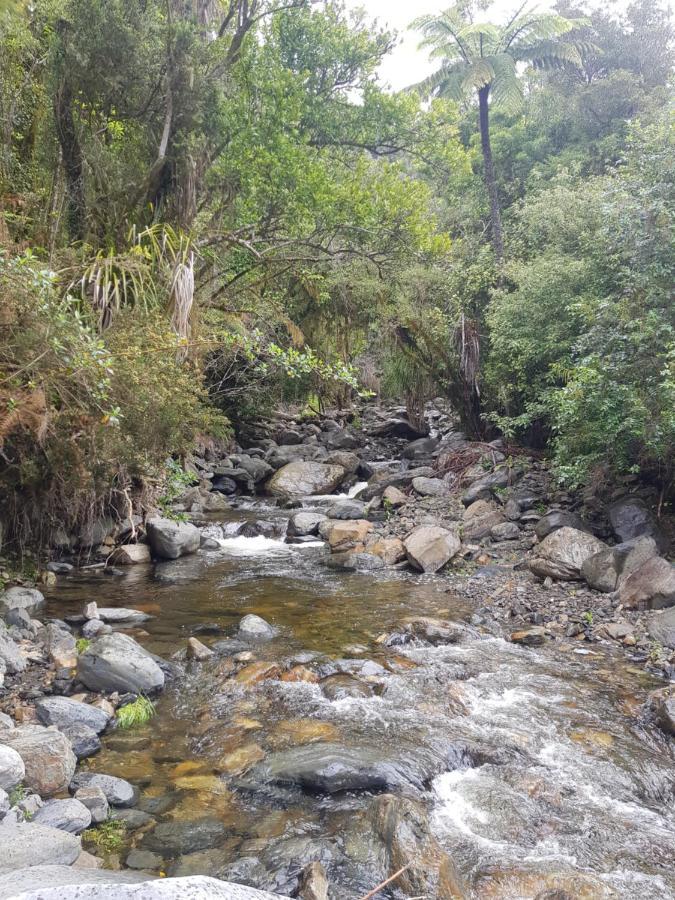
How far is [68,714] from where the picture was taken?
4832mm

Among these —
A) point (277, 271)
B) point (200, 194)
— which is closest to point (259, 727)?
point (200, 194)

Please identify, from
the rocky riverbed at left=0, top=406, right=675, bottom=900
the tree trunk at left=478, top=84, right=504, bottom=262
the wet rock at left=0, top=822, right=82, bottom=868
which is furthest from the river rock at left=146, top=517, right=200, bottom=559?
the tree trunk at left=478, top=84, right=504, bottom=262

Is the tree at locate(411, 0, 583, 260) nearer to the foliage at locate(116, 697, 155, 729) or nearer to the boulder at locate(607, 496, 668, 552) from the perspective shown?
the boulder at locate(607, 496, 668, 552)

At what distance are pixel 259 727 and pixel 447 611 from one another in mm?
3804

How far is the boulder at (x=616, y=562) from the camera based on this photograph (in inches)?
332

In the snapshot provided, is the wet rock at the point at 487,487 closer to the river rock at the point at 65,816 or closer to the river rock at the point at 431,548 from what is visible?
the river rock at the point at 431,548

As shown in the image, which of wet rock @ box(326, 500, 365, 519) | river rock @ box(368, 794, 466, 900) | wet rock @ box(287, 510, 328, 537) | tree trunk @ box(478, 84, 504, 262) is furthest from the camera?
tree trunk @ box(478, 84, 504, 262)

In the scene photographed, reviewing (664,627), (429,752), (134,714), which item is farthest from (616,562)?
(134,714)

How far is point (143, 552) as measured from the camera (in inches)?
405

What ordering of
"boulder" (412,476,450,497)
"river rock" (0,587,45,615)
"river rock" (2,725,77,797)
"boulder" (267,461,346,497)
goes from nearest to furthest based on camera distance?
"river rock" (2,725,77,797), "river rock" (0,587,45,615), "boulder" (412,476,450,497), "boulder" (267,461,346,497)

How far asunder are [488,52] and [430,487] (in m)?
13.3

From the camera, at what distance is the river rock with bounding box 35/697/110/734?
187 inches

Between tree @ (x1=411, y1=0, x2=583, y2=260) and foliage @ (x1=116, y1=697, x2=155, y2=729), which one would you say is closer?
foliage @ (x1=116, y1=697, x2=155, y2=729)

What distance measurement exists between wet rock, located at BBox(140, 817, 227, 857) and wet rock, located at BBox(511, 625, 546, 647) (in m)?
4.48
